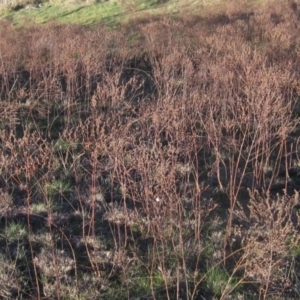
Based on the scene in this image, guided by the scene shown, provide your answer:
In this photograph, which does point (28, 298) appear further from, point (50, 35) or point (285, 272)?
point (50, 35)

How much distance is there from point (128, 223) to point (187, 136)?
1.02m

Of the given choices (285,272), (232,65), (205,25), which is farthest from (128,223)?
(205,25)

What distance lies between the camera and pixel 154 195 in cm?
368

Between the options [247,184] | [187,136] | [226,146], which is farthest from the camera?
[226,146]

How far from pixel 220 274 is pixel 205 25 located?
1002 cm

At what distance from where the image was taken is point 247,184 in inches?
203

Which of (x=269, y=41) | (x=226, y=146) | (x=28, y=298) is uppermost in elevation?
(x=28, y=298)

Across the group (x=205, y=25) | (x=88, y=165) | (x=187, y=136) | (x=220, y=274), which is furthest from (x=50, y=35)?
(x=220, y=274)

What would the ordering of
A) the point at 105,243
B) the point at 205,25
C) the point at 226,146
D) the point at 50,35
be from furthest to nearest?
the point at 205,25, the point at 50,35, the point at 226,146, the point at 105,243

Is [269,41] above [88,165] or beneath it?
beneath

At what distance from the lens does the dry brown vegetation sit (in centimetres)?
357

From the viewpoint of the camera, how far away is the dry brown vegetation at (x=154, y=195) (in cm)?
357

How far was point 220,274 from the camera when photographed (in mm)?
3666

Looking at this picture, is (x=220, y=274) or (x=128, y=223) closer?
(x=220, y=274)
